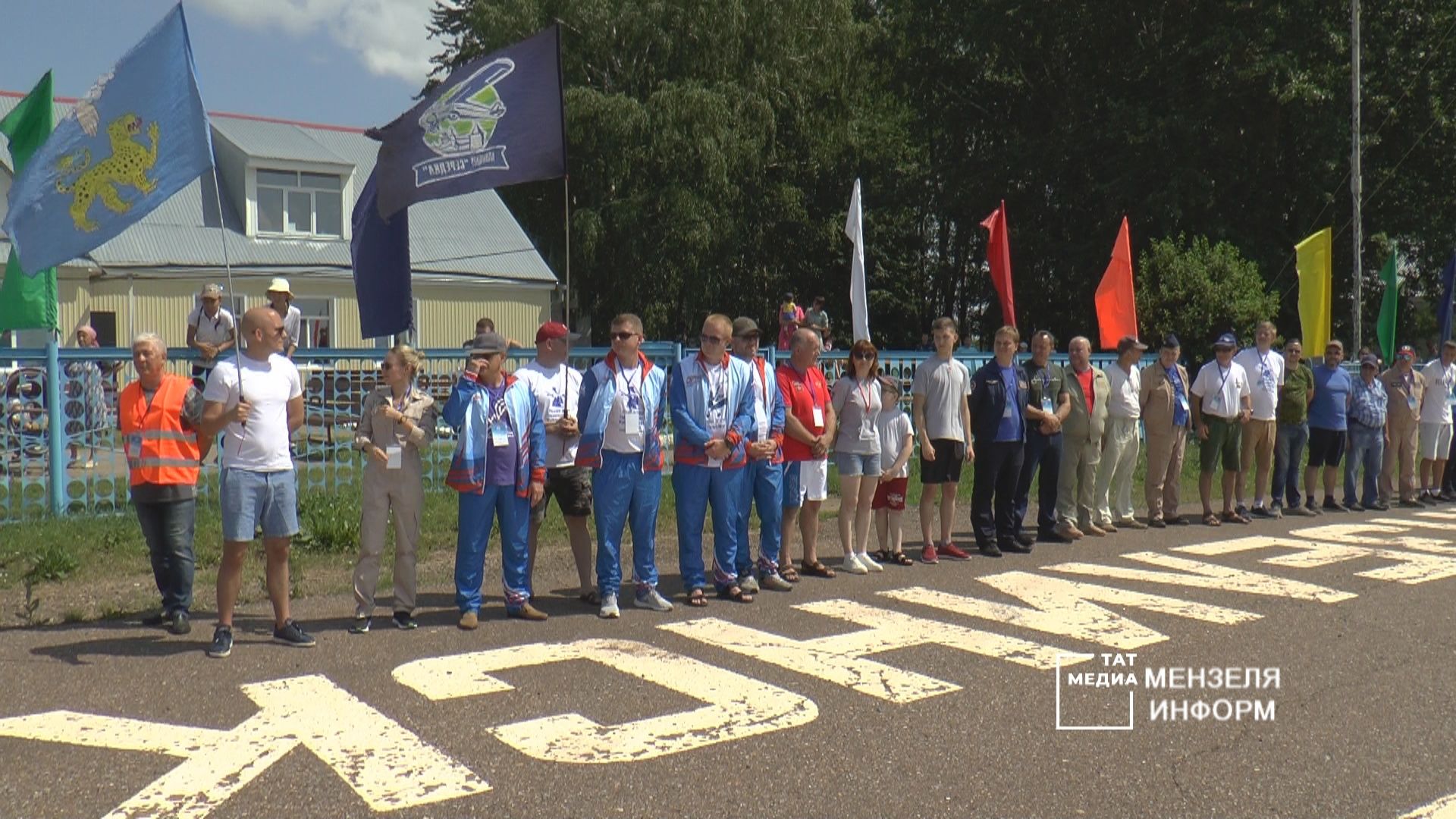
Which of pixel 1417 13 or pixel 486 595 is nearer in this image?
pixel 486 595

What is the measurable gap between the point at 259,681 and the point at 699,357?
3451mm

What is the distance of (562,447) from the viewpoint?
26.7 feet

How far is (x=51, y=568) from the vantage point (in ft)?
28.1

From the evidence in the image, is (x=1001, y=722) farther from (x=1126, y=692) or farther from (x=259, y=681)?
(x=259, y=681)

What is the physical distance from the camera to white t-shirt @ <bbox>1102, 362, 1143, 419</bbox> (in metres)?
11.8

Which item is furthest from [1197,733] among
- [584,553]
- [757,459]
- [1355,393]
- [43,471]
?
[1355,393]

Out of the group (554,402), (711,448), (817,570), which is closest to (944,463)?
(817,570)

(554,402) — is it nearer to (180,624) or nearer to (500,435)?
(500,435)

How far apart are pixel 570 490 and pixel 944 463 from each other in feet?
10.9

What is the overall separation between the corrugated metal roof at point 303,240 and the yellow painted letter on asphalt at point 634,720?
A: 19651mm

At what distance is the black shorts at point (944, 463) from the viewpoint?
390 inches

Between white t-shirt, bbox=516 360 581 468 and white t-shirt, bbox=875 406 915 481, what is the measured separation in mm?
2619

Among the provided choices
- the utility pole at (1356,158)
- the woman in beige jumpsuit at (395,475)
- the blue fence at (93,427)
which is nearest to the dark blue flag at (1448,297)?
the utility pole at (1356,158)

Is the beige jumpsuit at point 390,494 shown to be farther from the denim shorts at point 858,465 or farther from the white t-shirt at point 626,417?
the denim shorts at point 858,465
